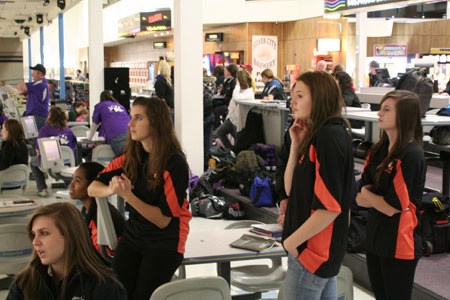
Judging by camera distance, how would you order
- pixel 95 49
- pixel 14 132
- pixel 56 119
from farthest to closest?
pixel 95 49
pixel 56 119
pixel 14 132

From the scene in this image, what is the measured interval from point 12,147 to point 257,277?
4.79m

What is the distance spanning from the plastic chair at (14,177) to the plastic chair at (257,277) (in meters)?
3.91

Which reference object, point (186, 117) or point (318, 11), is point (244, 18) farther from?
point (186, 117)

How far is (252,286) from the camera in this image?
4.04m

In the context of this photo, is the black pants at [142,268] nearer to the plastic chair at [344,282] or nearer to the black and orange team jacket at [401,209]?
the plastic chair at [344,282]

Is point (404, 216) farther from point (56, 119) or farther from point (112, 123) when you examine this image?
point (56, 119)

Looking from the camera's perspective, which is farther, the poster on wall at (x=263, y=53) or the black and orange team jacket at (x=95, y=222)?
the poster on wall at (x=263, y=53)

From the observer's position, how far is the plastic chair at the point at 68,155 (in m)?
8.40

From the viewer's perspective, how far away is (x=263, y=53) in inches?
682

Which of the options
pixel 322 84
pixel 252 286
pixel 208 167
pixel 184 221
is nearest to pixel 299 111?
pixel 322 84

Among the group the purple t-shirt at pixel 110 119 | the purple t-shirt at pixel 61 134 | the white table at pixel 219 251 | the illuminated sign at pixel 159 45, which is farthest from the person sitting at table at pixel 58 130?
the illuminated sign at pixel 159 45

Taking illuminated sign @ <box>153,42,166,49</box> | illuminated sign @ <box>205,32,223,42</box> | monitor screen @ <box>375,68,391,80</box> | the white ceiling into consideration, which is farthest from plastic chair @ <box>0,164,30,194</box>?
illuminated sign @ <box>153,42,166,49</box>

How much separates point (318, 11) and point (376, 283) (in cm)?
1421

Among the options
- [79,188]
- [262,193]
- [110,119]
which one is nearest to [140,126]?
[79,188]
